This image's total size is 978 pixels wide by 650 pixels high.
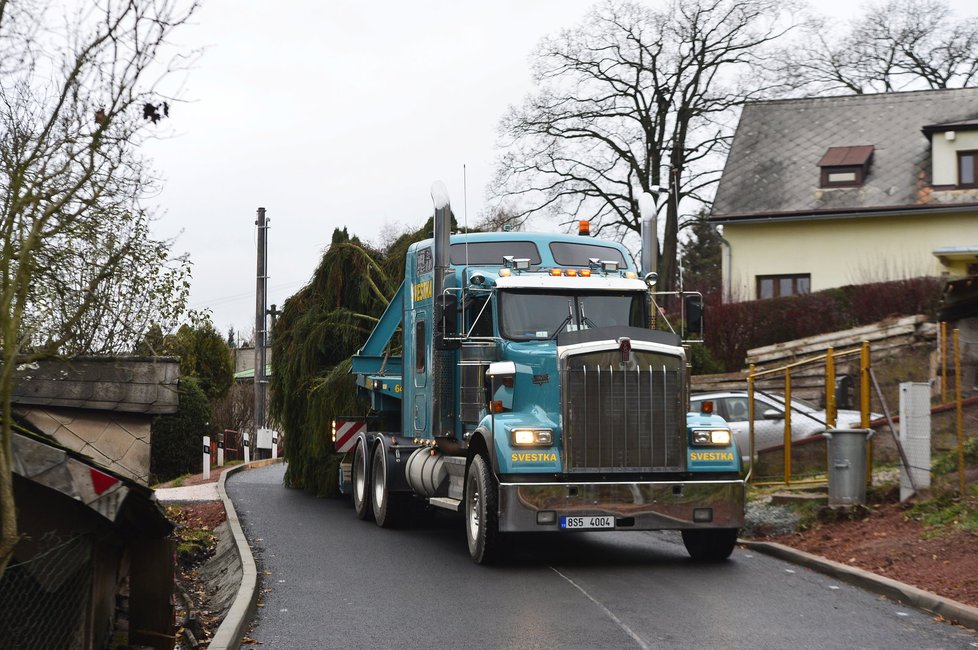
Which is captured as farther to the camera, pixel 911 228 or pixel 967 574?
pixel 911 228

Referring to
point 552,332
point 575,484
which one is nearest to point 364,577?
point 575,484

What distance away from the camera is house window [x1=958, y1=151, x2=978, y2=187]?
115 feet

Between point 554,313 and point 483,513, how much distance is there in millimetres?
2471

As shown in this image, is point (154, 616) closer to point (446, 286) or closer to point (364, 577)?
point (364, 577)

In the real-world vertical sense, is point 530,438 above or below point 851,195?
below

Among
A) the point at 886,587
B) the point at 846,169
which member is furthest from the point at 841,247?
the point at 886,587

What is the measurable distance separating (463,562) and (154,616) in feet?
12.1

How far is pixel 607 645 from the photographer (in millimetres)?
8367

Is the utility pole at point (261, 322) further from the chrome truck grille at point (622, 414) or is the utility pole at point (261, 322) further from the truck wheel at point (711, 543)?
the chrome truck grille at point (622, 414)

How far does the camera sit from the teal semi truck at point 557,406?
11.8 m

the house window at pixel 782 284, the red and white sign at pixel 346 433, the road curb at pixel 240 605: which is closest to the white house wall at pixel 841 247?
the house window at pixel 782 284

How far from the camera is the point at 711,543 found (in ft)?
40.9

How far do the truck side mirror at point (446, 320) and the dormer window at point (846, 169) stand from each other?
26.4 meters

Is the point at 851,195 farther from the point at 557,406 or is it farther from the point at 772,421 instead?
the point at 557,406
